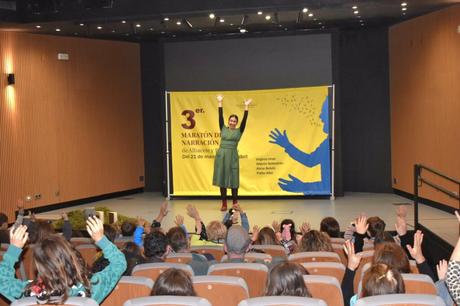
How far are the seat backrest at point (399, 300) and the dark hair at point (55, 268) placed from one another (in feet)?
4.12

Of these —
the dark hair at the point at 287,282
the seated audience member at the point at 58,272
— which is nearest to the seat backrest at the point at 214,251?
the dark hair at the point at 287,282

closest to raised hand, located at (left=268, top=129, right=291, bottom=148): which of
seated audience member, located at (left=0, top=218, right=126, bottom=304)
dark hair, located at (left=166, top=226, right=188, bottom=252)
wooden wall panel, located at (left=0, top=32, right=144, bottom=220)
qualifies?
wooden wall panel, located at (left=0, top=32, right=144, bottom=220)

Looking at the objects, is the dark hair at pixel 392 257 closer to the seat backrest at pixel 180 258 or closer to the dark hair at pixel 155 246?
the seat backrest at pixel 180 258

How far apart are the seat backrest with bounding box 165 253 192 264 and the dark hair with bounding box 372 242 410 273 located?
5.38ft

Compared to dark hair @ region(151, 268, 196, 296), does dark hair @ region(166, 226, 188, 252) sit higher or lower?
lower

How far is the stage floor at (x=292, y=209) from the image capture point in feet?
37.2

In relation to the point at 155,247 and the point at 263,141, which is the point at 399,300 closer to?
the point at 155,247

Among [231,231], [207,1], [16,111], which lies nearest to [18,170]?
[16,111]

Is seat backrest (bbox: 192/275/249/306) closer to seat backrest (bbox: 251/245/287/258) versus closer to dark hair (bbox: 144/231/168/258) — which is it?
dark hair (bbox: 144/231/168/258)

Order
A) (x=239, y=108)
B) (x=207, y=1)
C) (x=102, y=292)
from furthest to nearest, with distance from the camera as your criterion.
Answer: (x=239, y=108) < (x=207, y=1) < (x=102, y=292)

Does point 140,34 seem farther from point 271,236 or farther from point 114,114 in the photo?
point 271,236

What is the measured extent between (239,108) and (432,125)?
3.89 metres

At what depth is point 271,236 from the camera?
6586 mm

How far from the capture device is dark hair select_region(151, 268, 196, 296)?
133 inches
